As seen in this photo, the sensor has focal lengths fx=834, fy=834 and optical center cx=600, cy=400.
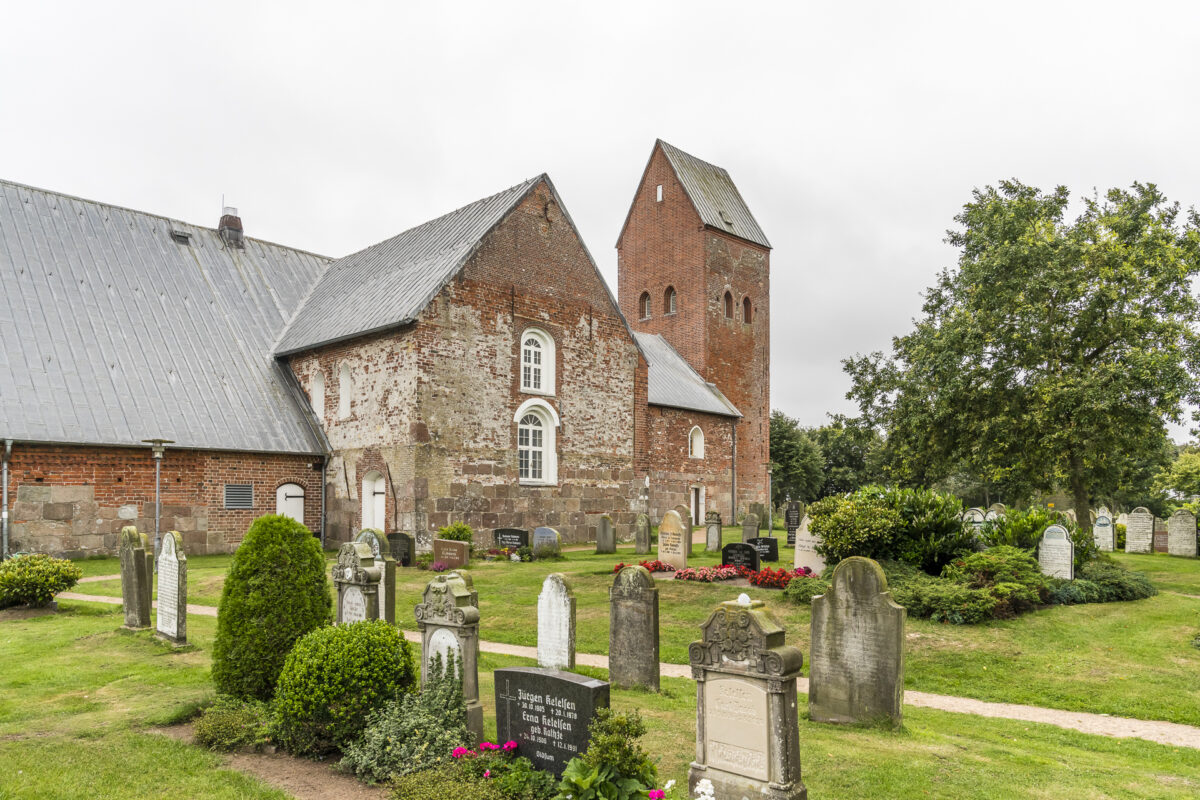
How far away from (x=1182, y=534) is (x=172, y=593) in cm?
2592

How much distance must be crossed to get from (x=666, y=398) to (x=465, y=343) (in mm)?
11414

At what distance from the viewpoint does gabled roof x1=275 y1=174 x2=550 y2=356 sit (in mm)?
21500

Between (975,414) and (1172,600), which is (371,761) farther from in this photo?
(975,414)

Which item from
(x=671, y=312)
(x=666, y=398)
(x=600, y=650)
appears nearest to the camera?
(x=600, y=650)

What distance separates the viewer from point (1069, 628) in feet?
38.1

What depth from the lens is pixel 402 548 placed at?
1886 cm

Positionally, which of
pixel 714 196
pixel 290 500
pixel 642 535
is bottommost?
pixel 642 535

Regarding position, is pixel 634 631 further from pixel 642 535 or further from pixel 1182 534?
pixel 1182 534

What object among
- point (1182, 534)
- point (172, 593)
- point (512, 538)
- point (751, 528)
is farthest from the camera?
point (1182, 534)

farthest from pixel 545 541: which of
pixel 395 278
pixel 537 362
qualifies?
pixel 395 278

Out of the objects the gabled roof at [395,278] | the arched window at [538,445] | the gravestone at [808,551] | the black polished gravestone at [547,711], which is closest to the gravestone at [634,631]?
the black polished gravestone at [547,711]

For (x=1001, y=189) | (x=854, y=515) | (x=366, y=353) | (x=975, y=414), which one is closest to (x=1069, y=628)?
(x=854, y=515)

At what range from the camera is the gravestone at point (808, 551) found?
49.0 feet

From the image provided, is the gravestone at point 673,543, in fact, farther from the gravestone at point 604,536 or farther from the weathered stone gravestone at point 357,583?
the weathered stone gravestone at point 357,583
